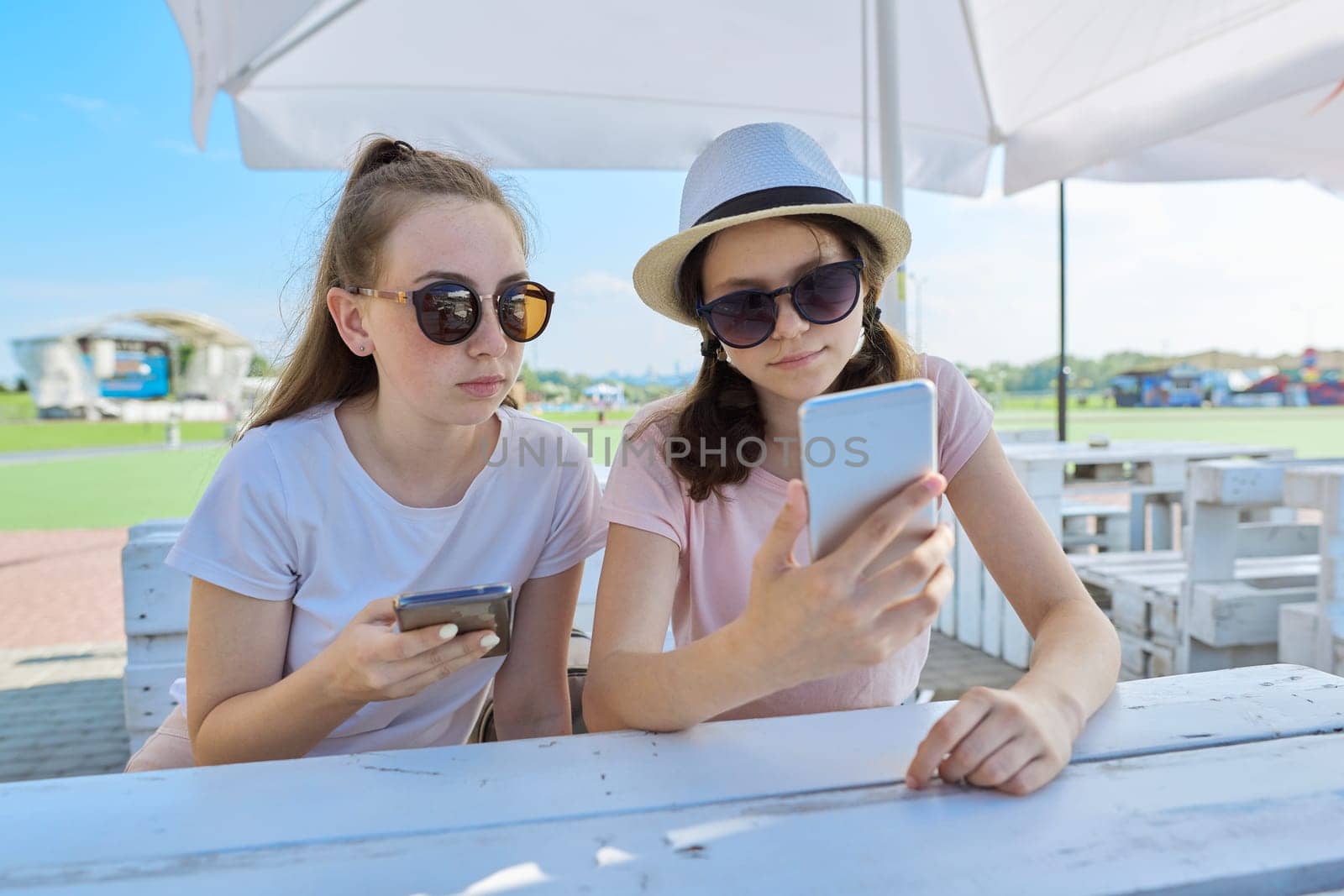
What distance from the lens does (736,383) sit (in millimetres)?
1709

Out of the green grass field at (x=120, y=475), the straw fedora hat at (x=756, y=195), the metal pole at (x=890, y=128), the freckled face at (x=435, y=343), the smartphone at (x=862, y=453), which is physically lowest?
the green grass field at (x=120, y=475)

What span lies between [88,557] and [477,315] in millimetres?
9193

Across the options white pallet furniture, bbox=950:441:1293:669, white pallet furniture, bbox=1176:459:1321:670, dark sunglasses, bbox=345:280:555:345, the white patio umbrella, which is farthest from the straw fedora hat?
white pallet furniture, bbox=950:441:1293:669

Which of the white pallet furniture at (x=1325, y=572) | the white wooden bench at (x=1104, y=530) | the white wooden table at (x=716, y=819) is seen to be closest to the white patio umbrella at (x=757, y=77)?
the white pallet furniture at (x=1325, y=572)

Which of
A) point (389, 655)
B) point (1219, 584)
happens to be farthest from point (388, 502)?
point (1219, 584)

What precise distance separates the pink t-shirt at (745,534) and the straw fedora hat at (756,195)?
0.31m

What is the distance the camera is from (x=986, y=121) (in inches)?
150

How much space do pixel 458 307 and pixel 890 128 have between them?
2270 millimetres

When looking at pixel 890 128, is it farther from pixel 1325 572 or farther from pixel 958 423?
pixel 1325 572

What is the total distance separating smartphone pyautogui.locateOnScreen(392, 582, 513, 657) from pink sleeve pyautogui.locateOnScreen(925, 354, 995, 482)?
2.89 feet

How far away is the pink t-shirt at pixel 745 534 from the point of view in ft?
4.95

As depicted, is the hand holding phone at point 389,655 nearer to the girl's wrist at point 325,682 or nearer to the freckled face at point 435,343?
the girl's wrist at point 325,682

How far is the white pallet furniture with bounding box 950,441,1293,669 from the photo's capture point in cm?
398

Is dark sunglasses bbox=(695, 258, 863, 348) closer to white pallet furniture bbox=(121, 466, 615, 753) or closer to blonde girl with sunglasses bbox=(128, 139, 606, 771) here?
blonde girl with sunglasses bbox=(128, 139, 606, 771)
